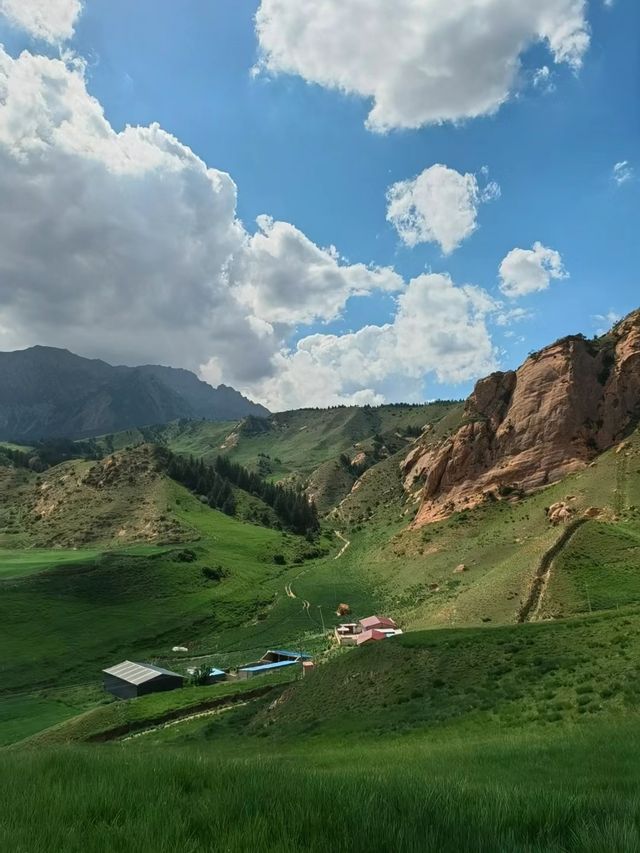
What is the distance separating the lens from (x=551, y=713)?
61.9 ft

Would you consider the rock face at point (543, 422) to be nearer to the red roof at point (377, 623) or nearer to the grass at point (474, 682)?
the red roof at point (377, 623)

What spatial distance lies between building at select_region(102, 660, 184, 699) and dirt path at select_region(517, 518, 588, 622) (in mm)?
38476

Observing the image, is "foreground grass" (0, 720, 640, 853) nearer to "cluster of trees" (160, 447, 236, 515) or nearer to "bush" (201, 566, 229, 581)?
"bush" (201, 566, 229, 581)

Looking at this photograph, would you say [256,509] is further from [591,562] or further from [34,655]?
[591,562]

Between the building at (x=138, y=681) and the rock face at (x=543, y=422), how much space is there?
2276 inches

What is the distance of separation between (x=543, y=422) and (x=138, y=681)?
253 feet

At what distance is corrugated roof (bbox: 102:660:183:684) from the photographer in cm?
5884

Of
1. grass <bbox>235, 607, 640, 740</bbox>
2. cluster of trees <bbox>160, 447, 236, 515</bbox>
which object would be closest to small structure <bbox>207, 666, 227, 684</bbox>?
grass <bbox>235, 607, 640, 740</bbox>

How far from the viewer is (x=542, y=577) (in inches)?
1948

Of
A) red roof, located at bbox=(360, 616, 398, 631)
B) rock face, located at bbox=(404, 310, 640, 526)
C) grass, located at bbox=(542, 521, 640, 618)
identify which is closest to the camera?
grass, located at bbox=(542, 521, 640, 618)

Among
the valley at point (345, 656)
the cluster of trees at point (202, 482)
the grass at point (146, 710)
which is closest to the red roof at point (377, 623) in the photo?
the valley at point (345, 656)

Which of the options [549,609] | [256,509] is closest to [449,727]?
[549,609]

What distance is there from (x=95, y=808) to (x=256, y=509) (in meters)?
183

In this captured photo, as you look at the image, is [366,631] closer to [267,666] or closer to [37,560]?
[267,666]
